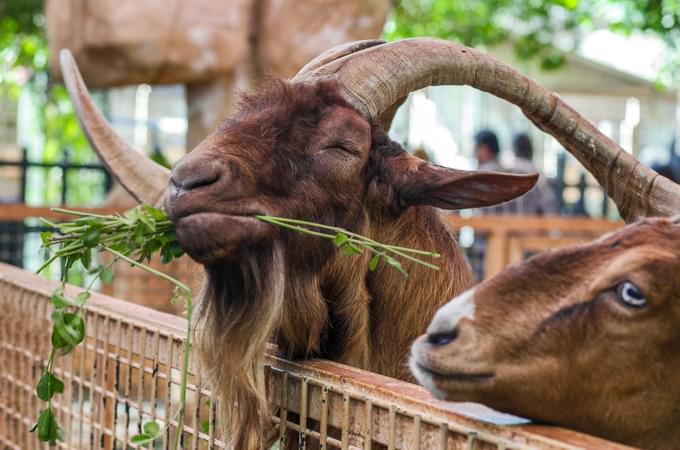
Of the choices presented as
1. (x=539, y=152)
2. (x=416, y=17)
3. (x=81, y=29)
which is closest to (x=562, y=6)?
(x=416, y=17)

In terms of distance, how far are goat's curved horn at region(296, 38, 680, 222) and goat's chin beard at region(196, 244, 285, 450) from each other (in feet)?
2.21

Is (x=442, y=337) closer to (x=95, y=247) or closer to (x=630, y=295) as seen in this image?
(x=630, y=295)

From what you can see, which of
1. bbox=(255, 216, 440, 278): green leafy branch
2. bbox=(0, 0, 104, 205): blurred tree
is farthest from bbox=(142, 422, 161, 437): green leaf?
bbox=(0, 0, 104, 205): blurred tree

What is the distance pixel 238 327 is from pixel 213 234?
11.7 inches

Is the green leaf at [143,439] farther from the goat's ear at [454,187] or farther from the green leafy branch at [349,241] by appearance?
the goat's ear at [454,187]

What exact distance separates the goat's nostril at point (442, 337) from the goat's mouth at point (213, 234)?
724 millimetres

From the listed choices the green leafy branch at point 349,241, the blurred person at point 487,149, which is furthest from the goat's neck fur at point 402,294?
the blurred person at point 487,149

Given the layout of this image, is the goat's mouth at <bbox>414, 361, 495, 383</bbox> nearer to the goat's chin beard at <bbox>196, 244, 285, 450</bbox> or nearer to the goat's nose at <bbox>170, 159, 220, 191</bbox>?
the goat's chin beard at <bbox>196, 244, 285, 450</bbox>

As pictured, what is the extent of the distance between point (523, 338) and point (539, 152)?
81.0ft

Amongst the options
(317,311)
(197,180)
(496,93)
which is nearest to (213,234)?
(197,180)

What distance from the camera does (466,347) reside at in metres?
2.11

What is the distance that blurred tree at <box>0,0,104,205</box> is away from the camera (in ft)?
48.7

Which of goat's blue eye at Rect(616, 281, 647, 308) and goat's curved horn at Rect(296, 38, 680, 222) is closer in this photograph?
goat's blue eye at Rect(616, 281, 647, 308)

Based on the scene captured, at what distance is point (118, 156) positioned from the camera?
4.21 meters
